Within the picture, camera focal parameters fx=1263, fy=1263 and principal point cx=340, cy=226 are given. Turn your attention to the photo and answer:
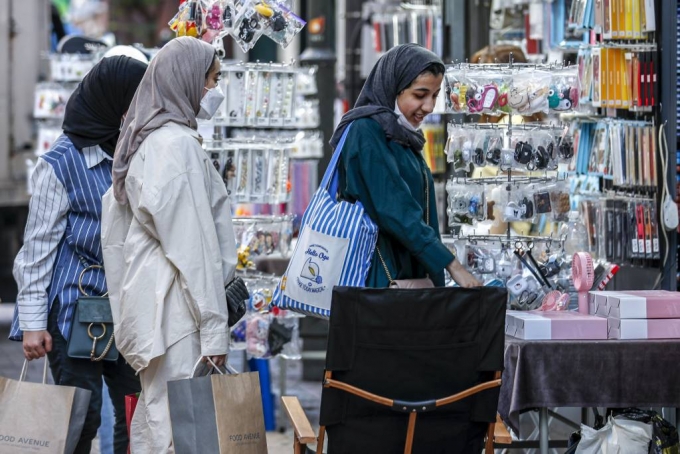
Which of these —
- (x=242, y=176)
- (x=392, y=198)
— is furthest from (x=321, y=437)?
(x=242, y=176)

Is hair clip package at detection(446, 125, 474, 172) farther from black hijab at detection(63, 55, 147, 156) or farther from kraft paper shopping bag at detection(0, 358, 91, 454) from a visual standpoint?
kraft paper shopping bag at detection(0, 358, 91, 454)

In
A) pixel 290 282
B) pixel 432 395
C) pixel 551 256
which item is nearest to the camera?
pixel 432 395

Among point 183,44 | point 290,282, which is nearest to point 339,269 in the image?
point 290,282

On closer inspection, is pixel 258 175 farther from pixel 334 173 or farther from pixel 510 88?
pixel 334 173

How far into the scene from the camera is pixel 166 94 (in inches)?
178

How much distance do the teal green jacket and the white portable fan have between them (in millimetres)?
673

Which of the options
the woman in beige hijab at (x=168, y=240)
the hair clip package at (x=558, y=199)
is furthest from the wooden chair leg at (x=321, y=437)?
the hair clip package at (x=558, y=199)

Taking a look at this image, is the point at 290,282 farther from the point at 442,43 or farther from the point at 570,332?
the point at 442,43

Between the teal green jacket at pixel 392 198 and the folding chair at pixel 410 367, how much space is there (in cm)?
53

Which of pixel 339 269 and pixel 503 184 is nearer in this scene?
pixel 339 269

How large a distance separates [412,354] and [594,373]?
3.29 ft

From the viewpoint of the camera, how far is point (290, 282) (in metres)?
4.89

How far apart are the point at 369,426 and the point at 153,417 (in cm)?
79

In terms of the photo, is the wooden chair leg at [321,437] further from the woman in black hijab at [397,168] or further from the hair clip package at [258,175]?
the hair clip package at [258,175]
